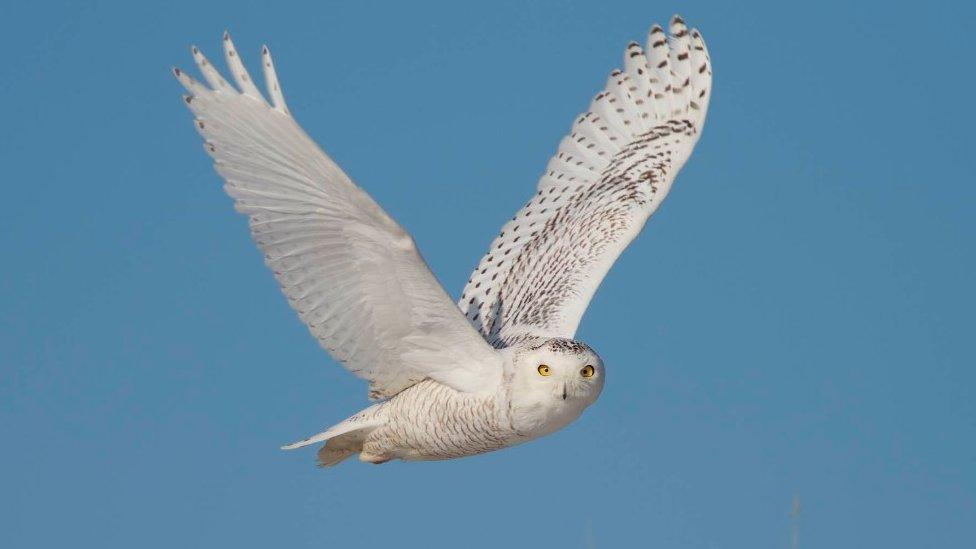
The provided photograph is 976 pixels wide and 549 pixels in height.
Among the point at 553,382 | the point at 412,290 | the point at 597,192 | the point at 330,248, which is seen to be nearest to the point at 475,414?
the point at 553,382

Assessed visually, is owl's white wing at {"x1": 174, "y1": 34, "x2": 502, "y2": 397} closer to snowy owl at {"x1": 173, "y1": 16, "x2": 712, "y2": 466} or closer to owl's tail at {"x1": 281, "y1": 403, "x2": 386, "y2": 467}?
snowy owl at {"x1": 173, "y1": 16, "x2": 712, "y2": 466}

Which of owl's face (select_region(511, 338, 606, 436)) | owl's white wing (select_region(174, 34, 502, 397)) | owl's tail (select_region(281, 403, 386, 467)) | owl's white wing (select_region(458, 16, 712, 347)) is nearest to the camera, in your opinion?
owl's white wing (select_region(174, 34, 502, 397))

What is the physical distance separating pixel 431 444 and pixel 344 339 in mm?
648

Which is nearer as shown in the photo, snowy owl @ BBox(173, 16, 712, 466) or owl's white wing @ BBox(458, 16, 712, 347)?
snowy owl @ BBox(173, 16, 712, 466)

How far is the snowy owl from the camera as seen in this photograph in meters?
7.00

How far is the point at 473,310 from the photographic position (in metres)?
8.94

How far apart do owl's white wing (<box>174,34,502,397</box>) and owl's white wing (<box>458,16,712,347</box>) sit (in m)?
0.65

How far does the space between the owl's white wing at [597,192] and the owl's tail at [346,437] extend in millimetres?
757

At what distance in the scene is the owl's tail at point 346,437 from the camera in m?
7.95

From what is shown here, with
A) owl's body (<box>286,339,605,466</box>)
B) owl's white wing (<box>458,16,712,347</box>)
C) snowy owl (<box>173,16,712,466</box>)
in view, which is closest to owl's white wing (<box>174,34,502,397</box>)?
snowy owl (<box>173,16,712,466</box>)

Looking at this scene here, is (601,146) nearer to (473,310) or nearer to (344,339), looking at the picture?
(473,310)

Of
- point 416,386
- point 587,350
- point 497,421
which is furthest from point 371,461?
point 587,350

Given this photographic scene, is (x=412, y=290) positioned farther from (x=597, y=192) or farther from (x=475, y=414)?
(x=597, y=192)

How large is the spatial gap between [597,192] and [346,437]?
217 cm
